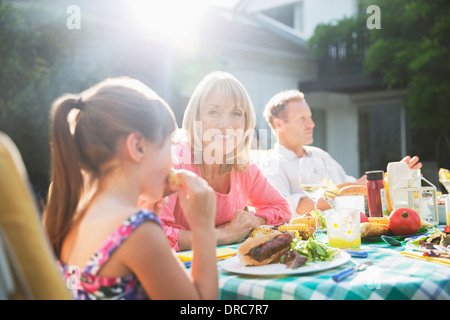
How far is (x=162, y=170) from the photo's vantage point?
1.42 metres

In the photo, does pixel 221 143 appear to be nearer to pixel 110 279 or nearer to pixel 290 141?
pixel 110 279

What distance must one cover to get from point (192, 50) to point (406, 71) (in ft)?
15.9

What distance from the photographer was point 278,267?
4.98 ft

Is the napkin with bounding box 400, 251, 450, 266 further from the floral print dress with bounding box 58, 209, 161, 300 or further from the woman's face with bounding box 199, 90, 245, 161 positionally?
the woman's face with bounding box 199, 90, 245, 161

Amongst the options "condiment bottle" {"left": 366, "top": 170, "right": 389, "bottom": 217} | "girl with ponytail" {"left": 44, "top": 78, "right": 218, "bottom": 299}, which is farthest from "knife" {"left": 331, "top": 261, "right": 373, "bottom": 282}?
"condiment bottle" {"left": 366, "top": 170, "right": 389, "bottom": 217}

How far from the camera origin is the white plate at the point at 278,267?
145 centimetres

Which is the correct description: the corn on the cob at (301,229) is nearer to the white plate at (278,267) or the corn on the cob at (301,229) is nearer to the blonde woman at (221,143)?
the white plate at (278,267)

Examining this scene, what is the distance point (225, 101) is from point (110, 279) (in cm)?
158

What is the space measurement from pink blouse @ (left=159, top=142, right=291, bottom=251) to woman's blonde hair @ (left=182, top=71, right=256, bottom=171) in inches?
3.4

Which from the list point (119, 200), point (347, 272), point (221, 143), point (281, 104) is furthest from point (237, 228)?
point (281, 104)

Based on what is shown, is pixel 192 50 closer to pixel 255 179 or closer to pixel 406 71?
pixel 406 71

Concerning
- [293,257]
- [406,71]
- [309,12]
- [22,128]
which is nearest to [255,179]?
[293,257]

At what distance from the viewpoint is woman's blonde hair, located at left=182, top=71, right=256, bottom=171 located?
2.62 meters

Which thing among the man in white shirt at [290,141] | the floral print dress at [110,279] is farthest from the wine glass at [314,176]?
the man in white shirt at [290,141]
